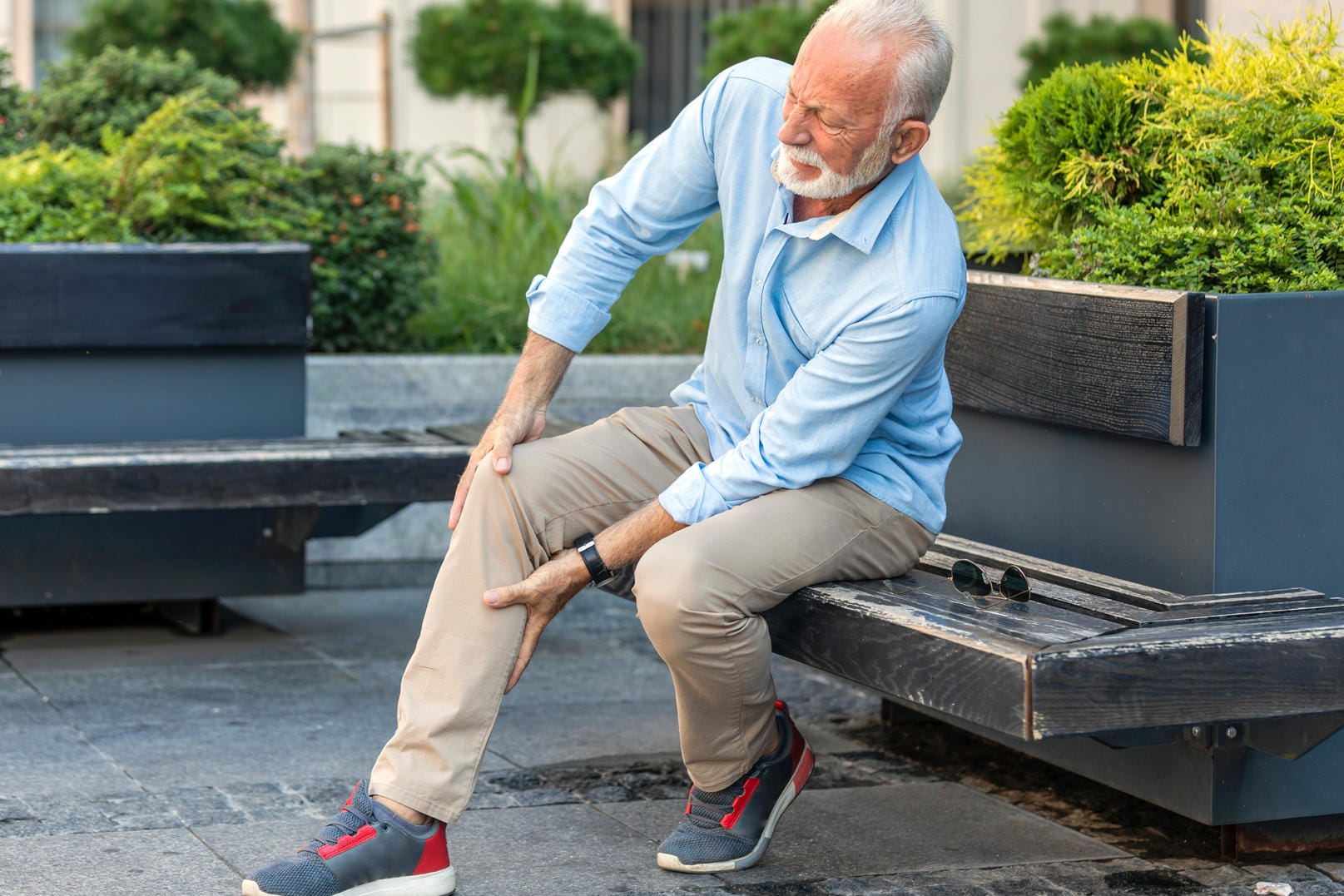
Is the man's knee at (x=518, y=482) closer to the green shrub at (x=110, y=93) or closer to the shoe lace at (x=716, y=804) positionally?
the shoe lace at (x=716, y=804)

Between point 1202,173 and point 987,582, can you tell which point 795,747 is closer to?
point 987,582

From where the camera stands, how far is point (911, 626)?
2.76 m

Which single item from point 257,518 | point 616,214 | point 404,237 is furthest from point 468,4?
point 616,214

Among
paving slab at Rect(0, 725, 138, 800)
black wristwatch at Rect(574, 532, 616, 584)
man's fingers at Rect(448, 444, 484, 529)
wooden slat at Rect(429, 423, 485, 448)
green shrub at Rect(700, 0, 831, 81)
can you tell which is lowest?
→ paving slab at Rect(0, 725, 138, 800)

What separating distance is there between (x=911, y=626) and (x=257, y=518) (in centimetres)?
253

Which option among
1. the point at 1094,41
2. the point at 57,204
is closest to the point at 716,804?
the point at 57,204

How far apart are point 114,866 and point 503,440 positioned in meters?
1.01

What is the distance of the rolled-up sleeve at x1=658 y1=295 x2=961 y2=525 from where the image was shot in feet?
9.50

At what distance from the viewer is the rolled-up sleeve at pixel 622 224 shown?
3309mm

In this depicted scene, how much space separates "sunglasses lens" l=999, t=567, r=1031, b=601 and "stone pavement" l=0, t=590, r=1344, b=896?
521mm

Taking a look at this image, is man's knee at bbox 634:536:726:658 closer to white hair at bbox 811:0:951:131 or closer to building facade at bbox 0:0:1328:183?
white hair at bbox 811:0:951:131

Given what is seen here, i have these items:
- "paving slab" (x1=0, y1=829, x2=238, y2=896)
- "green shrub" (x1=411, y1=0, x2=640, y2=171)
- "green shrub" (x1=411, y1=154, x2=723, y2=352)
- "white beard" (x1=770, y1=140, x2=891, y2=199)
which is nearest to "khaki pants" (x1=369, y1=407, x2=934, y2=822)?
"paving slab" (x1=0, y1=829, x2=238, y2=896)

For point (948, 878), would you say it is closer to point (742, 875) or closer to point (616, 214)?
point (742, 875)

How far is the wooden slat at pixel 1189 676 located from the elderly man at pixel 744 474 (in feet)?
1.89
